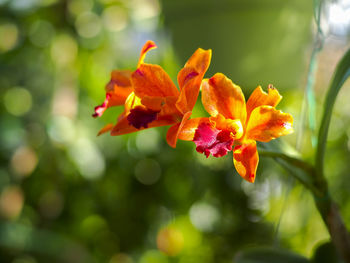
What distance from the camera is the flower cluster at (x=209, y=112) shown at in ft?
1.09

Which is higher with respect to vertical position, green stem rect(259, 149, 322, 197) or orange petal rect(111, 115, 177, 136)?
orange petal rect(111, 115, 177, 136)

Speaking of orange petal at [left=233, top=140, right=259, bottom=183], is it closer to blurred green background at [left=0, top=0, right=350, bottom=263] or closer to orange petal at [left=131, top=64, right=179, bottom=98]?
orange petal at [left=131, top=64, right=179, bottom=98]

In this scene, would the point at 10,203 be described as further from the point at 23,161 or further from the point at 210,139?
the point at 210,139

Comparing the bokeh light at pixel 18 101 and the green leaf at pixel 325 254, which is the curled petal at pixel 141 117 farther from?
the bokeh light at pixel 18 101

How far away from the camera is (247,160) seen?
338 mm

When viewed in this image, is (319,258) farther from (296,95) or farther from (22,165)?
(22,165)

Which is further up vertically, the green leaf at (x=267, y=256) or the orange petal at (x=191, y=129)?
the orange petal at (x=191, y=129)

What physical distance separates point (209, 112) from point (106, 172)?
1.19 metres

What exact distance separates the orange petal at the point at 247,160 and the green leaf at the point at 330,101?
121mm

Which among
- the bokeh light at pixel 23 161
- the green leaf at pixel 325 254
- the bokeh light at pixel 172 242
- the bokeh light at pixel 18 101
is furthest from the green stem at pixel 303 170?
the bokeh light at pixel 18 101

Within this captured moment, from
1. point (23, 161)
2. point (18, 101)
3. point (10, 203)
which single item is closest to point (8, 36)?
point (18, 101)

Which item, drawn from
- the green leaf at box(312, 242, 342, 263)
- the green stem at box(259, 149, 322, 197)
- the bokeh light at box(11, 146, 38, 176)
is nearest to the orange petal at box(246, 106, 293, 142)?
the green stem at box(259, 149, 322, 197)

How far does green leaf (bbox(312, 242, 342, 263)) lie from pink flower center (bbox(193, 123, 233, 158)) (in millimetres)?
260

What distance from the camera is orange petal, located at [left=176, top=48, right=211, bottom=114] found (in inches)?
13.1
